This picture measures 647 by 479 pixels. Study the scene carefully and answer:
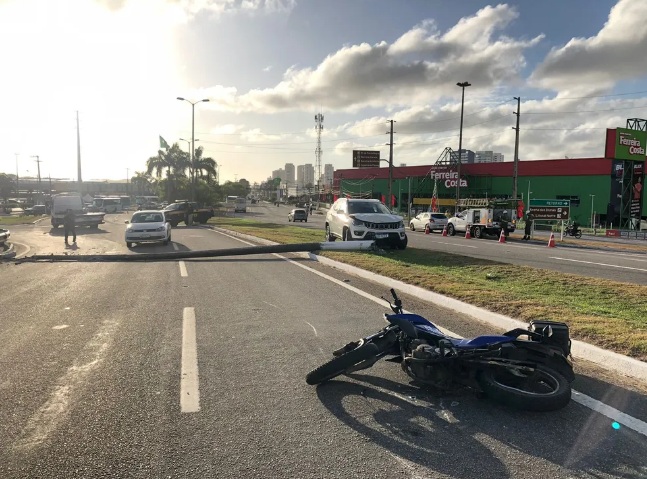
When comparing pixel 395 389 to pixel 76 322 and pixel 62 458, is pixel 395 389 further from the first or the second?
pixel 76 322

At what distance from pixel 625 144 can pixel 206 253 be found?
46682mm

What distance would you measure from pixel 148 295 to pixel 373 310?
168 inches

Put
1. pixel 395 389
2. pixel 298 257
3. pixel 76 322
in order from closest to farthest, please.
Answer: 1. pixel 395 389
2. pixel 76 322
3. pixel 298 257

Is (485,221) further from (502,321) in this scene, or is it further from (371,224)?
(502,321)

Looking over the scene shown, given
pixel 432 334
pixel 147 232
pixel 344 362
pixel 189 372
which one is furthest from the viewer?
pixel 147 232

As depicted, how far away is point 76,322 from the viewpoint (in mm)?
6969

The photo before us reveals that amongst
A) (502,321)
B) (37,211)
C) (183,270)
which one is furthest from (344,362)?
(37,211)

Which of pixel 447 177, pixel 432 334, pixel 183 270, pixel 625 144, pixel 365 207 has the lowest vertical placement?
pixel 183 270

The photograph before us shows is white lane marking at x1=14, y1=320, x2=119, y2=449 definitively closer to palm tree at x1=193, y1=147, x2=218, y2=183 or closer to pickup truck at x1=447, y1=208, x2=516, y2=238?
pickup truck at x1=447, y1=208, x2=516, y2=238

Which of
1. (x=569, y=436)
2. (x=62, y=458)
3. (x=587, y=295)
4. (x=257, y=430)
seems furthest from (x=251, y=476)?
(x=587, y=295)

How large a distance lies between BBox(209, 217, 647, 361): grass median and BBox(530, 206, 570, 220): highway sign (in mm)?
18486

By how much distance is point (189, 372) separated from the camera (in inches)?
191

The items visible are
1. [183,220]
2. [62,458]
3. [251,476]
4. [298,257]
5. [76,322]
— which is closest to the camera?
[251,476]

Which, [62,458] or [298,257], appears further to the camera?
[298,257]
